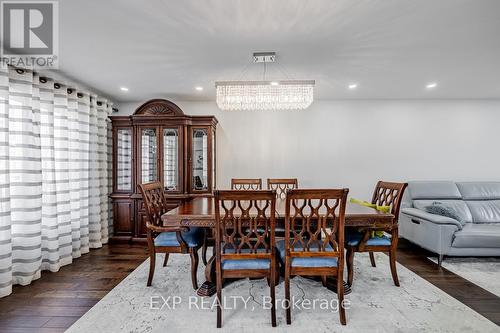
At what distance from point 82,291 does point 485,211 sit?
5.29m

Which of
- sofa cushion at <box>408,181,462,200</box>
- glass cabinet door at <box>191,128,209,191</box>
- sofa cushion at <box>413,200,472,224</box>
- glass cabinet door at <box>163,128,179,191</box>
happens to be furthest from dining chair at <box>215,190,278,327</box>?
sofa cushion at <box>408,181,462,200</box>

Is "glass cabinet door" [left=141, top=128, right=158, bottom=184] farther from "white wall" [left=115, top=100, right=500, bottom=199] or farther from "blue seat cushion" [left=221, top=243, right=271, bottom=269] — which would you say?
"blue seat cushion" [left=221, top=243, right=271, bottom=269]

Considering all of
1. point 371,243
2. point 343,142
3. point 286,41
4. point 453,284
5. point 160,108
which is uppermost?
point 286,41

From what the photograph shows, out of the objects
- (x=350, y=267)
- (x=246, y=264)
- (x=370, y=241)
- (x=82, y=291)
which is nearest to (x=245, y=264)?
(x=246, y=264)

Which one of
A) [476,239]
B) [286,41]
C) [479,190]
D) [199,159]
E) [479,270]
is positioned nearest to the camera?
[286,41]

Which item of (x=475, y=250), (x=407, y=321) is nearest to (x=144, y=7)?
(x=407, y=321)

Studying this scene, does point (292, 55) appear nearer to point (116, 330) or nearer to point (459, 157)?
point (116, 330)

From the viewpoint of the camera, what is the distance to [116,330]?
70.6 inches

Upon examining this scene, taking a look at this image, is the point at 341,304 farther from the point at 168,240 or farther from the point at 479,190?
the point at 479,190

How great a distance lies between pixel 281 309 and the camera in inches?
80.4

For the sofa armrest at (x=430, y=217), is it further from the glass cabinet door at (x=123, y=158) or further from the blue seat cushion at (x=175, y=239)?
the glass cabinet door at (x=123, y=158)

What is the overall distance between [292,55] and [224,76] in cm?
98

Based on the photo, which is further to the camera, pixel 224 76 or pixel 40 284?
pixel 224 76

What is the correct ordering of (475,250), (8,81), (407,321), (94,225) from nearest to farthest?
1. (407,321)
2. (8,81)
3. (475,250)
4. (94,225)
